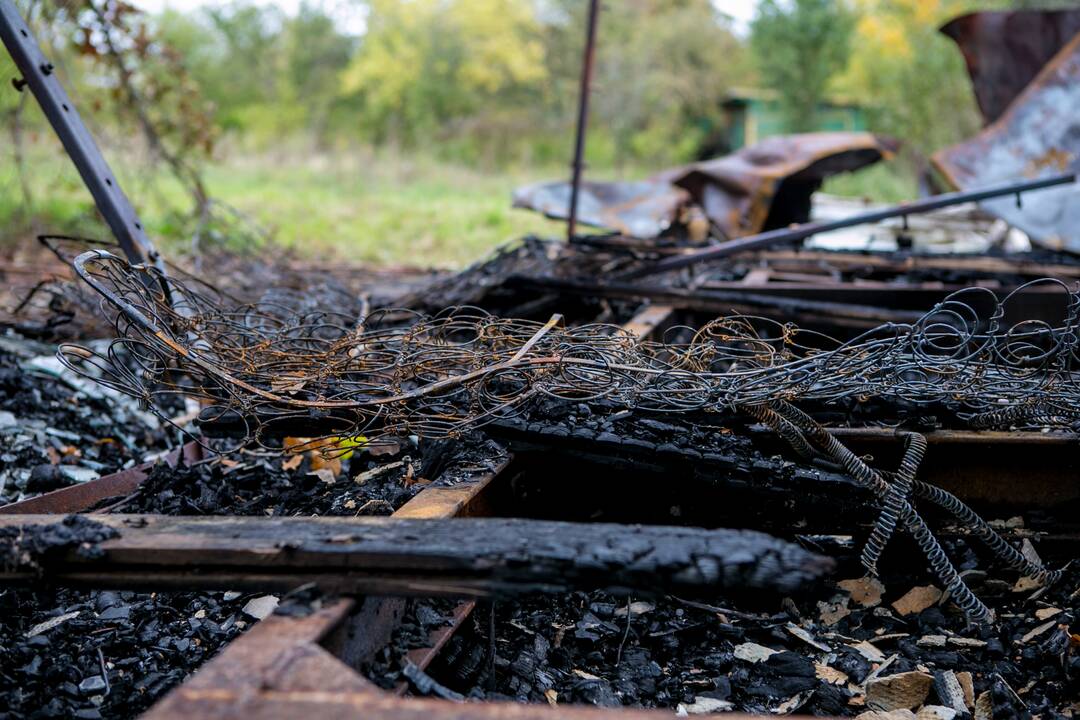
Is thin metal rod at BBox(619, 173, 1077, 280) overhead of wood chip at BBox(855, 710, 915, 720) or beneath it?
overhead

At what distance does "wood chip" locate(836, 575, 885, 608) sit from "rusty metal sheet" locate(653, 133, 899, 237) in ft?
19.5

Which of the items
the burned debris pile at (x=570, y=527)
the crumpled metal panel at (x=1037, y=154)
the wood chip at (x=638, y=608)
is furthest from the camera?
the crumpled metal panel at (x=1037, y=154)

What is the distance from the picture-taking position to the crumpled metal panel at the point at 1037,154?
7.06 metres

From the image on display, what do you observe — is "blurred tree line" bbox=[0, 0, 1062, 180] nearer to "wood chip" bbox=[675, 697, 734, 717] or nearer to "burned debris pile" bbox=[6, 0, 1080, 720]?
"burned debris pile" bbox=[6, 0, 1080, 720]

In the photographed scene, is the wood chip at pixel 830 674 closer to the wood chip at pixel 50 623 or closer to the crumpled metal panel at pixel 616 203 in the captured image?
the wood chip at pixel 50 623

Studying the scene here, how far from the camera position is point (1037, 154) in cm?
732

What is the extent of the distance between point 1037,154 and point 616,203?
3.53 metres

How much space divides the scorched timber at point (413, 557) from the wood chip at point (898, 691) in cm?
89

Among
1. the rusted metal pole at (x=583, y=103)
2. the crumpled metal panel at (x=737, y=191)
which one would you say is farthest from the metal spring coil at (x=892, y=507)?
the crumpled metal panel at (x=737, y=191)

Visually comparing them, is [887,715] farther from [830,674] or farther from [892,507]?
[892,507]

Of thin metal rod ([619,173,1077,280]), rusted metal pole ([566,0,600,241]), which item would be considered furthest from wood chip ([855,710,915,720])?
rusted metal pole ([566,0,600,241])

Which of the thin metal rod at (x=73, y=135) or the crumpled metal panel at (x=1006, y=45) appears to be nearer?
the thin metal rod at (x=73, y=135)

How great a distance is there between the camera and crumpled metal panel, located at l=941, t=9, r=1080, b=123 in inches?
312

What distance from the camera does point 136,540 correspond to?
1769 mm
